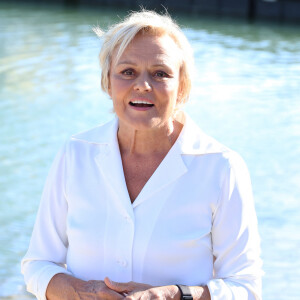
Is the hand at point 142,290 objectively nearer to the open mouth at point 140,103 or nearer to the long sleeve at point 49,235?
the long sleeve at point 49,235

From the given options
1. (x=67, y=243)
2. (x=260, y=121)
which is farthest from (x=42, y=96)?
(x=67, y=243)

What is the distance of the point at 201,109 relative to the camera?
25.7 feet

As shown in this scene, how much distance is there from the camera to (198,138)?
6.34 feet

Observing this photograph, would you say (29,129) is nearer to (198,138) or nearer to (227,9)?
(198,138)

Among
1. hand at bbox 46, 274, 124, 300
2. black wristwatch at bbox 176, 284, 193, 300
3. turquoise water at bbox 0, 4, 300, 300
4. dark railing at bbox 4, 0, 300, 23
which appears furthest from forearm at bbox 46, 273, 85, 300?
dark railing at bbox 4, 0, 300, 23

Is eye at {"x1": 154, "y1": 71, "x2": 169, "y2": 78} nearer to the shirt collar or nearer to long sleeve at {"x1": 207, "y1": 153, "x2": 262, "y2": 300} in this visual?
the shirt collar

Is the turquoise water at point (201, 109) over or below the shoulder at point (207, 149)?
below

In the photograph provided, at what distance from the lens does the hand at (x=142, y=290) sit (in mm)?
1740

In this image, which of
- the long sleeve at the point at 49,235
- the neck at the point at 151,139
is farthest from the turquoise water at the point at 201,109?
the neck at the point at 151,139

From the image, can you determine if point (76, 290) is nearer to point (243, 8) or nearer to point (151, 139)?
point (151, 139)

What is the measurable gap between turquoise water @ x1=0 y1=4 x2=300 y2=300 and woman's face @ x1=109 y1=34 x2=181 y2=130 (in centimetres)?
223

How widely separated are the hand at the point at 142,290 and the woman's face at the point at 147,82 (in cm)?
40

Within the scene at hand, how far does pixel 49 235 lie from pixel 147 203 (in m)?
0.30

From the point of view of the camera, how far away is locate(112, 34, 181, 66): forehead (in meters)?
1.87
